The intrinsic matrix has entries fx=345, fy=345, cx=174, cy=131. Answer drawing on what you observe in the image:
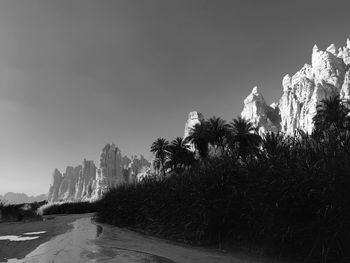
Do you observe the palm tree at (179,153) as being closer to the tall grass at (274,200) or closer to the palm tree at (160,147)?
the palm tree at (160,147)

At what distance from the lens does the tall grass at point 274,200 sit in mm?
9078

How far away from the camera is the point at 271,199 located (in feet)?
36.3

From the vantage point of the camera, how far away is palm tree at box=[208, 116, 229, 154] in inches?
2506

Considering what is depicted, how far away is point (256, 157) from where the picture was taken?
44.0 ft

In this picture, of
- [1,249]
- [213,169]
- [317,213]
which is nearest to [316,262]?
[317,213]

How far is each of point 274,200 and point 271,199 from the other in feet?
0.44

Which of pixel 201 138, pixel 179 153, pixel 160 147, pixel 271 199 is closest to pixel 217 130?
pixel 201 138

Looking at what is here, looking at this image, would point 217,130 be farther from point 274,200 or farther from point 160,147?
point 274,200

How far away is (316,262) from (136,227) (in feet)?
50.0

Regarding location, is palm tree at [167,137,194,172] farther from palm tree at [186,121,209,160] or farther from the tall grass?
the tall grass

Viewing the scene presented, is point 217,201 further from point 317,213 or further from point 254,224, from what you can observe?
point 317,213

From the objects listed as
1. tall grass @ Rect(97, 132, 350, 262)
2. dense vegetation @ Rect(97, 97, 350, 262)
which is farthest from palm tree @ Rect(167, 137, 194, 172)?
tall grass @ Rect(97, 132, 350, 262)

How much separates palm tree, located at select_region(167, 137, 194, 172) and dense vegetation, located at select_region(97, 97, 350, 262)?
158ft

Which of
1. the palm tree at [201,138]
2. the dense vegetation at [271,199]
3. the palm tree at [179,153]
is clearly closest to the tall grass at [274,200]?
the dense vegetation at [271,199]
